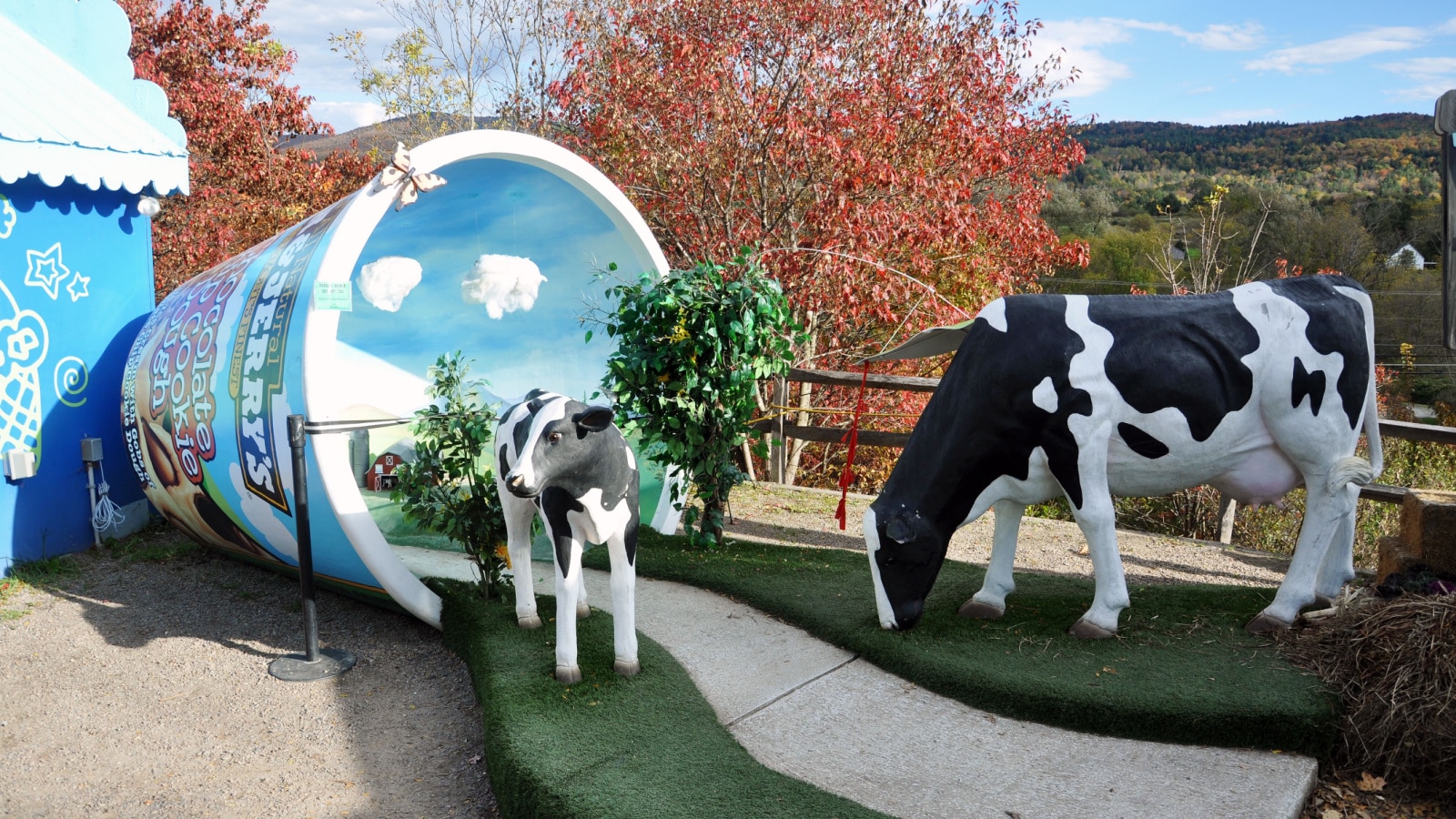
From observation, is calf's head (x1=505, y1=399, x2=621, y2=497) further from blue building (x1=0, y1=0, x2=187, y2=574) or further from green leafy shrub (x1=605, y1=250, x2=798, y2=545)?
blue building (x1=0, y1=0, x2=187, y2=574)

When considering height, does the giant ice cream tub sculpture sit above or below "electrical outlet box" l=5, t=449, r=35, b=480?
above

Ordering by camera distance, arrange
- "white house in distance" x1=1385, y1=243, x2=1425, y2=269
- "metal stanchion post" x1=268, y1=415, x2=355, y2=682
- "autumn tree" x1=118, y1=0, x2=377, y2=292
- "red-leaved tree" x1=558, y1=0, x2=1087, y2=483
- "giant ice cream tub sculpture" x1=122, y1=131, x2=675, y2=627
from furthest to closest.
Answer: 1. "white house in distance" x1=1385, y1=243, x2=1425, y2=269
2. "autumn tree" x1=118, y1=0, x2=377, y2=292
3. "red-leaved tree" x1=558, y1=0, x2=1087, y2=483
4. "giant ice cream tub sculpture" x1=122, y1=131, x2=675, y2=627
5. "metal stanchion post" x1=268, y1=415, x2=355, y2=682

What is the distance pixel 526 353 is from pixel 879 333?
490 centimetres

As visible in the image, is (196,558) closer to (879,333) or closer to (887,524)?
(887,524)

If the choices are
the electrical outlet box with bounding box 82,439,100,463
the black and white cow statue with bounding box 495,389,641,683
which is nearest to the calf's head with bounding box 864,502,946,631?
the black and white cow statue with bounding box 495,389,641,683

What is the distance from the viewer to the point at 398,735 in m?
4.12

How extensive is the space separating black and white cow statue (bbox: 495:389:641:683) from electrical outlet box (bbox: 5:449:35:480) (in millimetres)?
3941

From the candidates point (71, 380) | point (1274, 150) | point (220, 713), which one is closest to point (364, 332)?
point (71, 380)

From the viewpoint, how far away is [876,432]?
7.54 m

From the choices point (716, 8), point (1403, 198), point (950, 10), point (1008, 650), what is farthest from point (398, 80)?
point (1403, 198)

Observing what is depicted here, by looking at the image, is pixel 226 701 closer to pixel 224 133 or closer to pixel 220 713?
pixel 220 713

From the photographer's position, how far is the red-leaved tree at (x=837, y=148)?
8.81m

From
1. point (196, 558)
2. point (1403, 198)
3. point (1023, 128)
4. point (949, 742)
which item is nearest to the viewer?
point (949, 742)

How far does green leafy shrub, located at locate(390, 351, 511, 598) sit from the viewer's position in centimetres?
506
